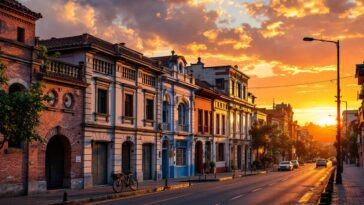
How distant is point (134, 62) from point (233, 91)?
104ft

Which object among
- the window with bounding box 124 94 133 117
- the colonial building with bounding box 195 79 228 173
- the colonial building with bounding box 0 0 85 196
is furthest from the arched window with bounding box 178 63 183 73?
the colonial building with bounding box 0 0 85 196

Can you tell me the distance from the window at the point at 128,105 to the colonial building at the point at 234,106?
24.0 metres

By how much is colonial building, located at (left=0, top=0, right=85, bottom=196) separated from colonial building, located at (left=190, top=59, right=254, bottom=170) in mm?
32248

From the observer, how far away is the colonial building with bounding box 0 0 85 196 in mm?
26250

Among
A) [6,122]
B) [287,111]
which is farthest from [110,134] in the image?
[287,111]

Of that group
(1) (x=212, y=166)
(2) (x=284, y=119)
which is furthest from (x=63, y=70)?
(2) (x=284, y=119)

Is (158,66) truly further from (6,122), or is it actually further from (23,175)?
(6,122)

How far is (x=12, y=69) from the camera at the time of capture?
26391 mm

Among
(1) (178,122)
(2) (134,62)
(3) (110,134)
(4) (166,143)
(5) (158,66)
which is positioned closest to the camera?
(3) (110,134)

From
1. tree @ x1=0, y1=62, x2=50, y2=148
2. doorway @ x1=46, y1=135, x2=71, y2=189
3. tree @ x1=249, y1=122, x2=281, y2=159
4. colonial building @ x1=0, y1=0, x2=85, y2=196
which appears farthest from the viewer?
tree @ x1=249, y1=122, x2=281, y2=159

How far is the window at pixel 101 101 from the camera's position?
1383 inches

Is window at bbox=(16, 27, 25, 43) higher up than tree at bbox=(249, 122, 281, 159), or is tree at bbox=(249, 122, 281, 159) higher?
window at bbox=(16, 27, 25, 43)

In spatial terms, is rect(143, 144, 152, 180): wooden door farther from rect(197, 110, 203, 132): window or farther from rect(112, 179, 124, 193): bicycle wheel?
→ rect(197, 110, 203, 132): window

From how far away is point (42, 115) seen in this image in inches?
1132
